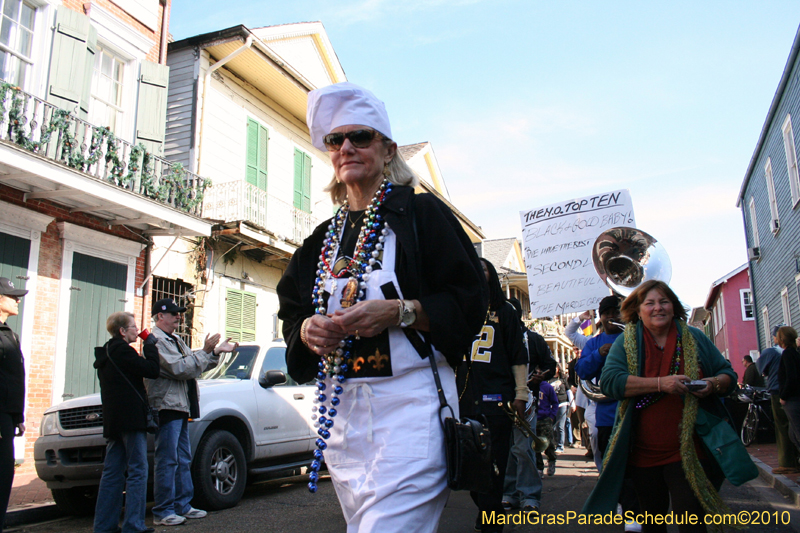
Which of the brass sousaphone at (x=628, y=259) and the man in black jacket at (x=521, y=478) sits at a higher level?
the brass sousaphone at (x=628, y=259)

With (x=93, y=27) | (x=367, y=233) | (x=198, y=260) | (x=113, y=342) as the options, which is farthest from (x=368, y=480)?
(x=198, y=260)

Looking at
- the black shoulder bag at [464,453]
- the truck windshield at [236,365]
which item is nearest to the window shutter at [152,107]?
the truck windshield at [236,365]

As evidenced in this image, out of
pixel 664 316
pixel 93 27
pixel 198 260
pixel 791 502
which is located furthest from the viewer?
pixel 198 260

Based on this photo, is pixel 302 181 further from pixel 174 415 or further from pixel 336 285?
pixel 336 285

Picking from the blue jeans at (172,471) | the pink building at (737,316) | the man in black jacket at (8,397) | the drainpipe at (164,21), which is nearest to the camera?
the man in black jacket at (8,397)

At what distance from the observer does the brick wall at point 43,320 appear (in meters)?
10.3

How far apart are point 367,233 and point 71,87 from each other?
10.9m

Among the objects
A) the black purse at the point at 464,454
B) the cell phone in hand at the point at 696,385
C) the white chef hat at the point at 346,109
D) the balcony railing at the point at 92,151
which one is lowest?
the black purse at the point at 464,454

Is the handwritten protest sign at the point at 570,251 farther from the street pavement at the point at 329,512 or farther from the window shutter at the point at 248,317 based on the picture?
the window shutter at the point at 248,317

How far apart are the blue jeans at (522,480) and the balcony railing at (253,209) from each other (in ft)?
32.0

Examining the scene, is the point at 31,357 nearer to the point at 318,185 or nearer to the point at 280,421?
the point at 280,421

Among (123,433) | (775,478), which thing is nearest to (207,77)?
(123,433)

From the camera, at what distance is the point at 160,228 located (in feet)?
42.4

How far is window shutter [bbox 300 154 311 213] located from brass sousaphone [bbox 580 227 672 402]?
11.9 m
